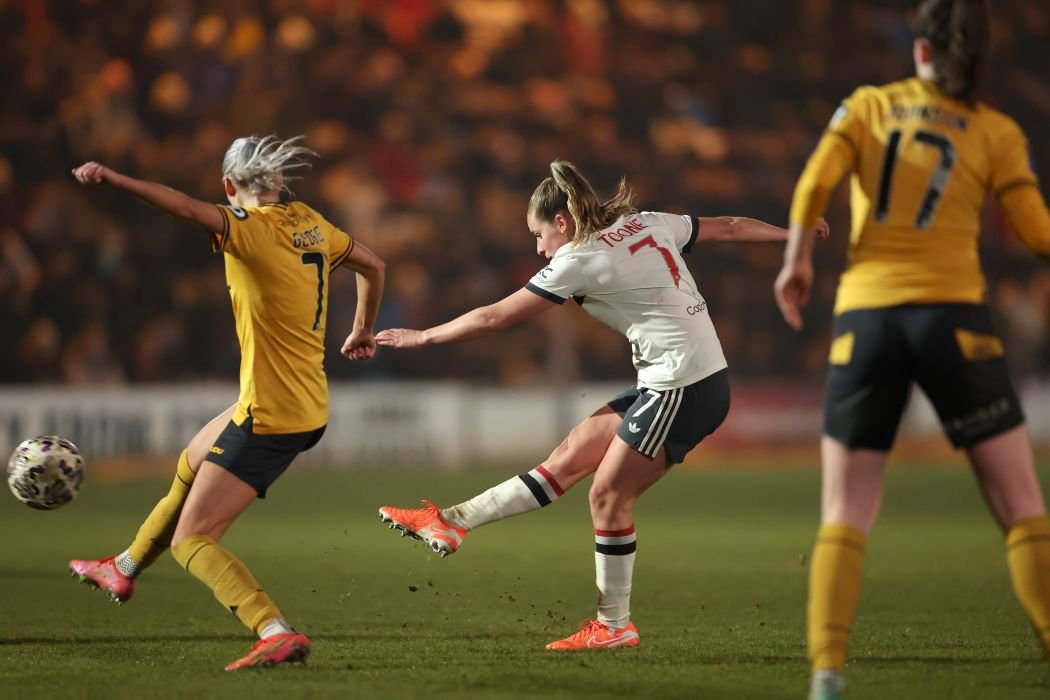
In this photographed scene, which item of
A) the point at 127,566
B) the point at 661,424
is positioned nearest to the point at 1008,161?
the point at 661,424

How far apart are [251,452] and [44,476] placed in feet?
5.76

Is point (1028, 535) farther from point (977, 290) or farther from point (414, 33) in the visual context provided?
point (414, 33)

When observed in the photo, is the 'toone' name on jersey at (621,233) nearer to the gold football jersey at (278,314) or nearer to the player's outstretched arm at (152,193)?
the gold football jersey at (278,314)

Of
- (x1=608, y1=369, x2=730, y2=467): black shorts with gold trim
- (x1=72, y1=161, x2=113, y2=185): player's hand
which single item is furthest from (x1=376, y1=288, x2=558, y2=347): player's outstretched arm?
(x1=72, y1=161, x2=113, y2=185): player's hand

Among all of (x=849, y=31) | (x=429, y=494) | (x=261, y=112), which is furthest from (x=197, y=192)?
(x=849, y=31)

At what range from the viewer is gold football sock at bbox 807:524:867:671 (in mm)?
4141

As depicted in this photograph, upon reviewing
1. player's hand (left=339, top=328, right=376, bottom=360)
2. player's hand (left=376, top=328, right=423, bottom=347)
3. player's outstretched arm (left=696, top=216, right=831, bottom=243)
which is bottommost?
player's hand (left=339, top=328, right=376, bottom=360)

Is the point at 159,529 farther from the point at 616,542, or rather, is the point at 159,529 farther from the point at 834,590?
the point at 834,590

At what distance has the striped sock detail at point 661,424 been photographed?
5.74 metres

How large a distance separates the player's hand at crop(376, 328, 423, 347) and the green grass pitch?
4.27 feet

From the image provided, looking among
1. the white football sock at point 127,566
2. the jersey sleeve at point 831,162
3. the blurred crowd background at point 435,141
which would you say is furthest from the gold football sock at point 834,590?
the blurred crowd background at point 435,141

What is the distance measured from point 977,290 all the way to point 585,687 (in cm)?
196

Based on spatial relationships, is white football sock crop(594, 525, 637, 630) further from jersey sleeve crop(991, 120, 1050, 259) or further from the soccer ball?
the soccer ball

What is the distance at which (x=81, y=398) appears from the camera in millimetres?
17172
